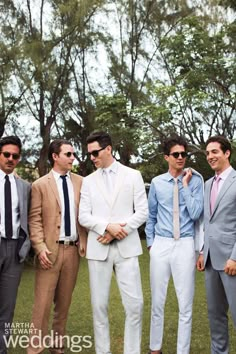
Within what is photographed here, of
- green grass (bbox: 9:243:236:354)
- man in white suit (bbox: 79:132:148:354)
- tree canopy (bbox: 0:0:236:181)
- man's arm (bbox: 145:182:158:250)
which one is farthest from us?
tree canopy (bbox: 0:0:236:181)

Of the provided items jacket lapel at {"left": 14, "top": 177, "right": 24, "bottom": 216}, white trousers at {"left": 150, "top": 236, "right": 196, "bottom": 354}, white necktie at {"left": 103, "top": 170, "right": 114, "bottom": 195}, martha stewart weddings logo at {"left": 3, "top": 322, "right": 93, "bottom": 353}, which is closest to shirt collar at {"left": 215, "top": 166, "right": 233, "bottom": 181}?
white trousers at {"left": 150, "top": 236, "right": 196, "bottom": 354}

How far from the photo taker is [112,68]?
67.9 feet

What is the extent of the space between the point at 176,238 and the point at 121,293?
721mm

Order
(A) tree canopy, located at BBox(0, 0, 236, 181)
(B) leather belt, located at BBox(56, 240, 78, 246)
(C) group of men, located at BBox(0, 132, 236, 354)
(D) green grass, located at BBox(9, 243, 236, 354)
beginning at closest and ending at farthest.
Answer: (C) group of men, located at BBox(0, 132, 236, 354)
(B) leather belt, located at BBox(56, 240, 78, 246)
(D) green grass, located at BBox(9, 243, 236, 354)
(A) tree canopy, located at BBox(0, 0, 236, 181)

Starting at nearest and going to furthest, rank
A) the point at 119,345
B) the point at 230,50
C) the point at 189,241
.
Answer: the point at 189,241, the point at 119,345, the point at 230,50

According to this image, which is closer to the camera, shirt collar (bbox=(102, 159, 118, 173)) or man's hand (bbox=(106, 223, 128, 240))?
man's hand (bbox=(106, 223, 128, 240))

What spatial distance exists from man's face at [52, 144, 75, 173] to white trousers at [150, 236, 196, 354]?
1135 millimetres

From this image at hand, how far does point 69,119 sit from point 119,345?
606 inches

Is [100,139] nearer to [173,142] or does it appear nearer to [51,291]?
[173,142]

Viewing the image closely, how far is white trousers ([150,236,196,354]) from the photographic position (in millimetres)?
4434

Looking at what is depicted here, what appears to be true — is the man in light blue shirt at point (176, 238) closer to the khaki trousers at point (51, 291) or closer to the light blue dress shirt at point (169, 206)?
the light blue dress shirt at point (169, 206)

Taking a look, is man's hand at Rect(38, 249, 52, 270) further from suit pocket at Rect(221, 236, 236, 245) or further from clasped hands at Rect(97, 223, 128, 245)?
suit pocket at Rect(221, 236, 236, 245)

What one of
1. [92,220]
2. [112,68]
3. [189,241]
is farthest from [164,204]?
[112,68]

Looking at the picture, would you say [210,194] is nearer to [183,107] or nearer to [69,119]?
[183,107]
